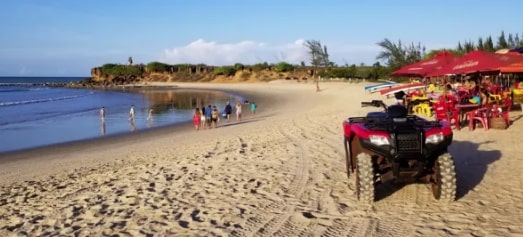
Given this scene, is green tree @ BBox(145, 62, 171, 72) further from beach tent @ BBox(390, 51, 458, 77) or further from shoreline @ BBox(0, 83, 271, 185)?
beach tent @ BBox(390, 51, 458, 77)

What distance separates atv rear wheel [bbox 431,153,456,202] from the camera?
5.87 m

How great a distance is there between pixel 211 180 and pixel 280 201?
181 centimetres

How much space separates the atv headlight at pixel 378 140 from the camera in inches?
226

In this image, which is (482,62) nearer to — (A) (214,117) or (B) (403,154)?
(B) (403,154)

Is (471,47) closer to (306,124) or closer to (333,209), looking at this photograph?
(306,124)

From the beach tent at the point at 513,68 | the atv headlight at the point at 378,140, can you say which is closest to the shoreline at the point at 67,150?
the atv headlight at the point at 378,140

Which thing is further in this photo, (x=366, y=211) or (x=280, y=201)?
(x=280, y=201)

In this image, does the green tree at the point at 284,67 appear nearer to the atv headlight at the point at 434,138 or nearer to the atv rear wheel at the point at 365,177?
the atv rear wheel at the point at 365,177

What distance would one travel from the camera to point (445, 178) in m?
5.89

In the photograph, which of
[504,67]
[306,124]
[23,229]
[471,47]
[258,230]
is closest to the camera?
[258,230]

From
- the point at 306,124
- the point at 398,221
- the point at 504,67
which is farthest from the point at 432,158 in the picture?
the point at 306,124

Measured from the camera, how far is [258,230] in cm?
535

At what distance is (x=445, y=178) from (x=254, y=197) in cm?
251

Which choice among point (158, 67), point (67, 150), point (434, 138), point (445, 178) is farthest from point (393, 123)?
point (158, 67)
